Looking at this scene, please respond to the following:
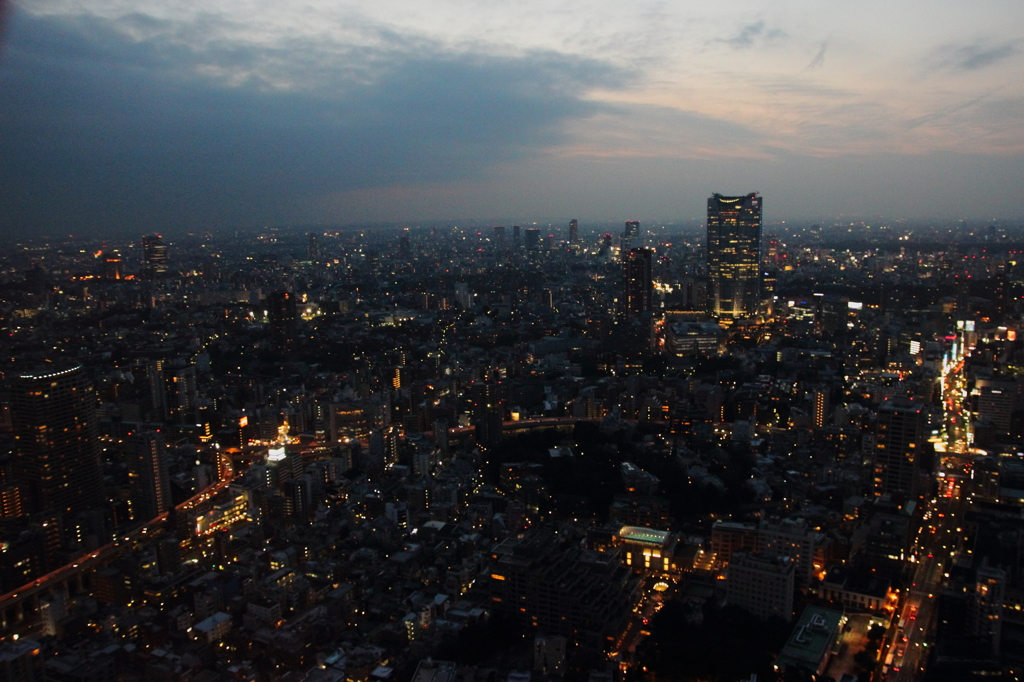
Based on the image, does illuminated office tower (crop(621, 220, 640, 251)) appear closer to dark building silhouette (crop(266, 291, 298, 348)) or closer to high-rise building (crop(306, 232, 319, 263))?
high-rise building (crop(306, 232, 319, 263))

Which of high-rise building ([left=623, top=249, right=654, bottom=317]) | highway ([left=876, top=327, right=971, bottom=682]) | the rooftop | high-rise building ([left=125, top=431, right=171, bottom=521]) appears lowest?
highway ([left=876, top=327, right=971, bottom=682])

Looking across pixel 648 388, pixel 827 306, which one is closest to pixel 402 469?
pixel 648 388

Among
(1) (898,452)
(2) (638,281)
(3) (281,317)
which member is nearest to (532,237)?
(2) (638,281)

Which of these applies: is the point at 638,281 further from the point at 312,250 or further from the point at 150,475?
the point at 150,475

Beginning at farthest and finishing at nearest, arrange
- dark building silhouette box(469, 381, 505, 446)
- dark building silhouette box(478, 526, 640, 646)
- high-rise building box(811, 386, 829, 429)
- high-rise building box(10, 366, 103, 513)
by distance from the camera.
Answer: high-rise building box(811, 386, 829, 429)
dark building silhouette box(469, 381, 505, 446)
high-rise building box(10, 366, 103, 513)
dark building silhouette box(478, 526, 640, 646)

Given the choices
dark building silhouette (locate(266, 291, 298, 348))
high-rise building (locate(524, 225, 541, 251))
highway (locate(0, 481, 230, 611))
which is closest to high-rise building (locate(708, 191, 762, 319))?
dark building silhouette (locate(266, 291, 298, 348))

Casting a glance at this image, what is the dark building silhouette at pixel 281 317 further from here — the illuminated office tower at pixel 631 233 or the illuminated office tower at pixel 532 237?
the illuminated office tower at pixel 631 233
